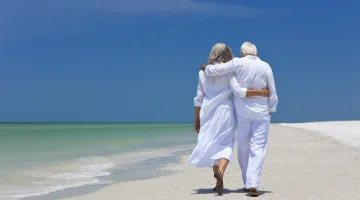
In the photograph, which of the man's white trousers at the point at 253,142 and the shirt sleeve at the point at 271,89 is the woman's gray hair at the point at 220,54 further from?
the man's white trousers at the point at 253,142

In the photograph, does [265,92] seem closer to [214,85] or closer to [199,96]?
[214,85]

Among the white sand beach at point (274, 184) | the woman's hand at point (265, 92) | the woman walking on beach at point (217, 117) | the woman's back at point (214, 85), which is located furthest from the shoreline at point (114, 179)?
the woman's hand at point (265, 92)

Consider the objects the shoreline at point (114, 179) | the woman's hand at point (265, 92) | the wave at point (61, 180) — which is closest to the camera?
the woman's hand at point (265, 92)

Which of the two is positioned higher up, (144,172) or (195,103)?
(195,103)

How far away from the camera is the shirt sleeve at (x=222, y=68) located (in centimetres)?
579

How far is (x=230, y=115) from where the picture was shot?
5973mm

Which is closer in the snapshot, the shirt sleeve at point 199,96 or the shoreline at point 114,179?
the shirt sleeve at point 199,96

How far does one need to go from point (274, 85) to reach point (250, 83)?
311 millimetres

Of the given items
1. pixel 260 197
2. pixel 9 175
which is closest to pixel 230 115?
pixel 260 197

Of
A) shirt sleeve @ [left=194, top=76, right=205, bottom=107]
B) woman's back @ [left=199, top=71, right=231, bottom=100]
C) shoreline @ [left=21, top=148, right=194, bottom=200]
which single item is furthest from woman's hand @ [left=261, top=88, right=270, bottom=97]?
shoreline @ [left=21, top=148, right=194, bottom=200]

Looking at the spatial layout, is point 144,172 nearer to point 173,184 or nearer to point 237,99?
point 173,184

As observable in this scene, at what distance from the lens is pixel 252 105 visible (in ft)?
19.2

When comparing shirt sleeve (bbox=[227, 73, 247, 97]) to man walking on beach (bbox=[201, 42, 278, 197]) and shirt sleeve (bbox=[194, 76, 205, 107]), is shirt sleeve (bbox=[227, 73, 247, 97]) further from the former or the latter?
shirt sleeve (bbox=[194, 76, 205, 107])

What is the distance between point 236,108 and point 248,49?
713 millimetres
